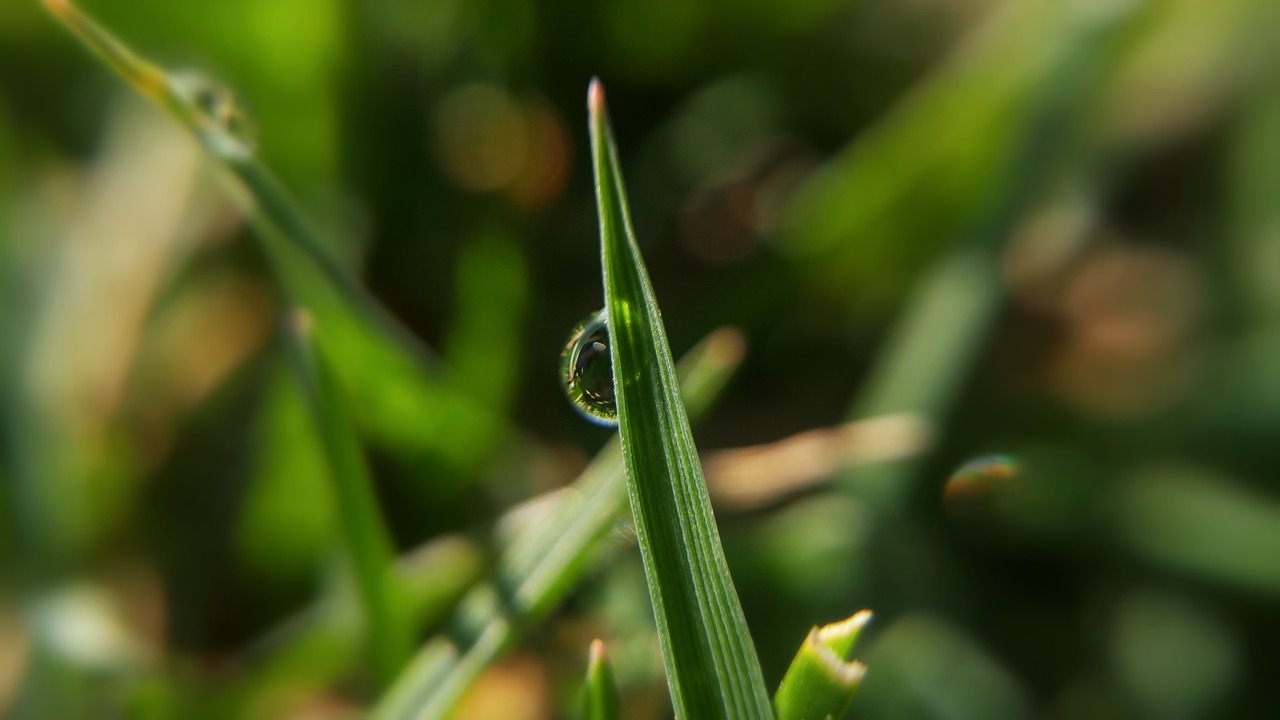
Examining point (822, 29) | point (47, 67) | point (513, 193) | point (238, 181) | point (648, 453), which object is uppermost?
point (47, 67)

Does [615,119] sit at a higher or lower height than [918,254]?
higher

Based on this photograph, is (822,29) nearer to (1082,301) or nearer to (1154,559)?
(1082,301)

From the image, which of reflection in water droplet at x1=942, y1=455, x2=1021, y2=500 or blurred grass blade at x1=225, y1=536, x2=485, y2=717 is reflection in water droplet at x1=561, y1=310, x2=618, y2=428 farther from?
reflection in water droplet at x1=942, y1=455, x2=1021, y2=500

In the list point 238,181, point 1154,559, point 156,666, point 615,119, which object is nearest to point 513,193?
point 615,119

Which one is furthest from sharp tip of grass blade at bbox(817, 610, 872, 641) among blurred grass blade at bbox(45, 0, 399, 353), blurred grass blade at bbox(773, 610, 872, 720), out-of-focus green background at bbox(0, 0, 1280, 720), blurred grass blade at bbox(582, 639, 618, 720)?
blurred grass blade at bbox(45, 0, 399, 353)

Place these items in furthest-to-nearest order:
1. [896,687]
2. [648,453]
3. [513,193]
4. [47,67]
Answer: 1. [47,67]
2. [513,193]
3. [896,687]
4. [648,453]

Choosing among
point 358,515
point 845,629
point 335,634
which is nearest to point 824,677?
point 845,629

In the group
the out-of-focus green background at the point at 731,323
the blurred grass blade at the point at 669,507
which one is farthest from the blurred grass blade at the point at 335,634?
the blurred grass blade at the point at 669,507
